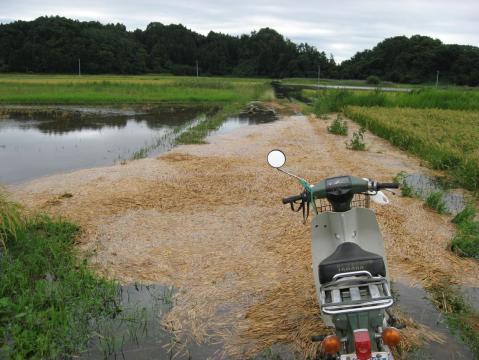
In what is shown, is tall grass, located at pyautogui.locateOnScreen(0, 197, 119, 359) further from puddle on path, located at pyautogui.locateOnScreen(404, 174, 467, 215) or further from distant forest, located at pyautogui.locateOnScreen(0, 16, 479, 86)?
distant forest, located at pyautogui.locateOnScreen(0, 16, 479, 86)

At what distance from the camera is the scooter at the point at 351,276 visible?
208cm

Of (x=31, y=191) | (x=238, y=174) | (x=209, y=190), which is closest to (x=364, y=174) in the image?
(x=238, y=174)

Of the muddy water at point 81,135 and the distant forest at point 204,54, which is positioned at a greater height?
the distant forest at point 204,54

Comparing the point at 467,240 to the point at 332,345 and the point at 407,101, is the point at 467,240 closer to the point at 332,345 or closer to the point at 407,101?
the point at 332,345

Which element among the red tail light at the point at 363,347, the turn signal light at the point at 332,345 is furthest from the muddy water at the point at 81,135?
the red tail light at the point at 363,347

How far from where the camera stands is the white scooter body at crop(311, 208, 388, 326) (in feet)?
9.09

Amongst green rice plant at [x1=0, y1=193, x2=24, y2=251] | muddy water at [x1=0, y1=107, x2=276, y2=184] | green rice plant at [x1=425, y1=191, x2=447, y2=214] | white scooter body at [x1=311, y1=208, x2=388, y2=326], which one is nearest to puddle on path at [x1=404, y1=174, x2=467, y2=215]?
green rice plant at [x1=425, y1=191, x2=447, y2=214]

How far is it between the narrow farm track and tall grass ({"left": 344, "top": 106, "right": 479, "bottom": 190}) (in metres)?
0.73

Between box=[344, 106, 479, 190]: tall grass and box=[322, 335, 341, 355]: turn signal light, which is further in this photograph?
box=[344, 106, 479, 190]: tall grass

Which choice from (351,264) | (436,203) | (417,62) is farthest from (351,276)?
(417,62)

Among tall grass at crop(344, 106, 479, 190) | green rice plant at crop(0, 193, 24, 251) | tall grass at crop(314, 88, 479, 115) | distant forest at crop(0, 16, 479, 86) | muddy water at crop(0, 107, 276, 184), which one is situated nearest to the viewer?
green rice plant at crop(0, 193, 24, 251)

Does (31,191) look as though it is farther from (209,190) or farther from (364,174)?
(364,174)

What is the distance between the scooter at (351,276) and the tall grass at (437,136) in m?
5.69

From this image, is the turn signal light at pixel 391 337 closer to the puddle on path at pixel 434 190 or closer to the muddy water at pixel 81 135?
the puddle on path at pixel 434 190
